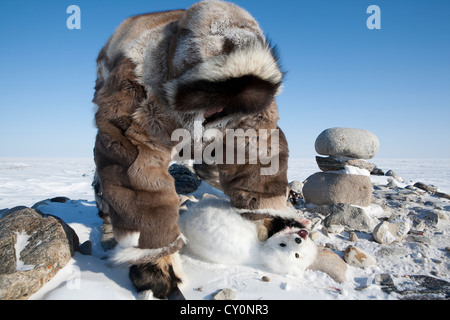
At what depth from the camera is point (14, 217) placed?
2451 millimetres

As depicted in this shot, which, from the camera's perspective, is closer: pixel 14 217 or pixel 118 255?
pixel 118 255

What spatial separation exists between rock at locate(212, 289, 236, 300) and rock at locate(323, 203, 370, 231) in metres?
2.17

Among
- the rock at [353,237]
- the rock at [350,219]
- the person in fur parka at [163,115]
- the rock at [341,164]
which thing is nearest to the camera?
the person in fur parka at [163,115]

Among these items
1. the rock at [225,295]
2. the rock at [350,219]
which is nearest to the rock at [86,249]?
the rock at [225,295]

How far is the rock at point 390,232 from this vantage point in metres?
3.15

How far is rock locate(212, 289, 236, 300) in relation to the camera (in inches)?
75.2

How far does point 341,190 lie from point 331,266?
9.26ft

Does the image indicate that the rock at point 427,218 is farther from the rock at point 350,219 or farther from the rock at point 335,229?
the rock at point 335,229

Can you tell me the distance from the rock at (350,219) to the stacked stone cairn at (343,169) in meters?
0.96

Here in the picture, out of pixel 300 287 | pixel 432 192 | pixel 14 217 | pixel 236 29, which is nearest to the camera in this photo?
pixel 236 29
